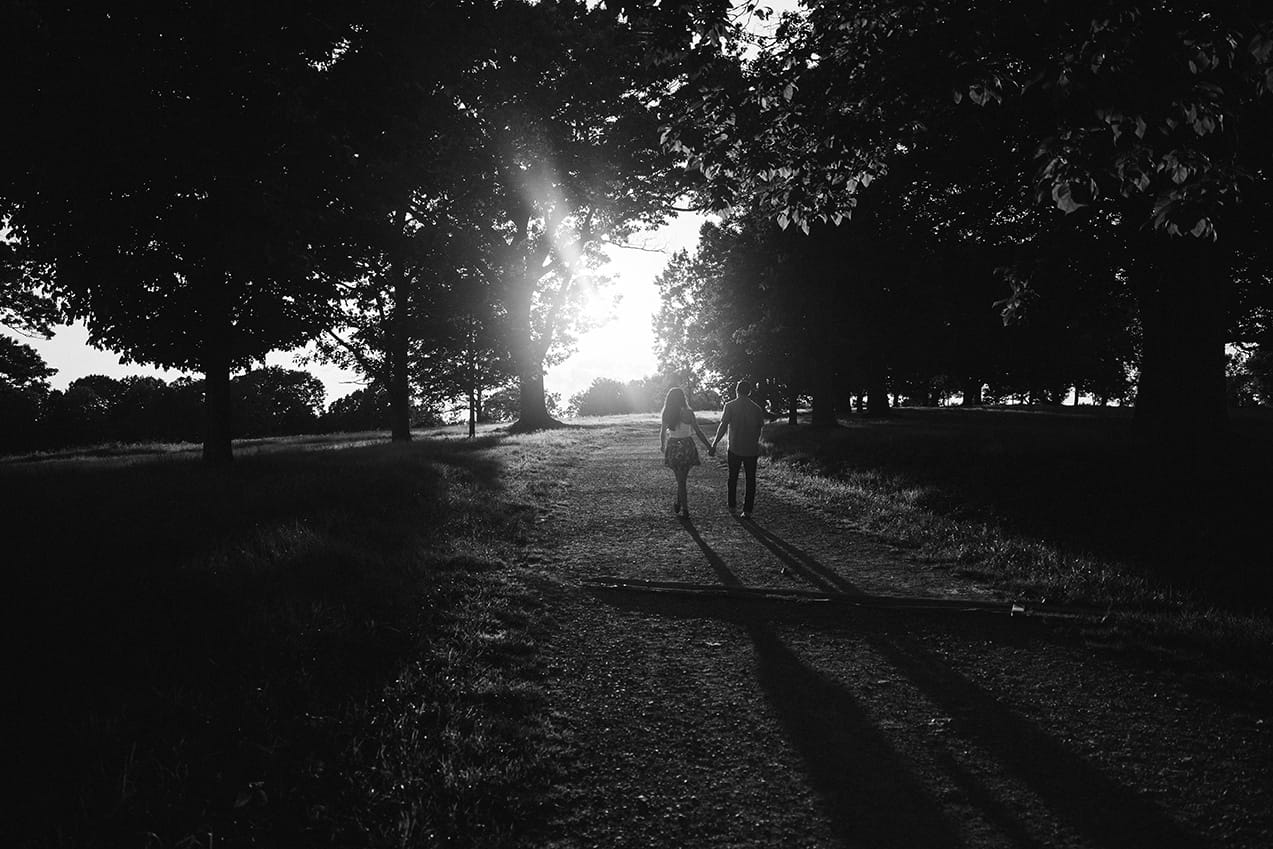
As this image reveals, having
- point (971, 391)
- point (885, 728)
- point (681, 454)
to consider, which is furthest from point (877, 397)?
point (885, 728)

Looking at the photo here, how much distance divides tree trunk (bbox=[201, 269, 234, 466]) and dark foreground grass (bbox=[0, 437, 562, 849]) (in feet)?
18.4

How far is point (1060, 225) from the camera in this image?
11633 millimetres

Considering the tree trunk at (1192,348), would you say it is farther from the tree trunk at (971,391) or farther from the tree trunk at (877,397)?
the tree trunk at (971,391)

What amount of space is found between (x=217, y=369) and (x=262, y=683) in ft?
37.8

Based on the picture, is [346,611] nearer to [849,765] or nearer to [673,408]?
[849,765]

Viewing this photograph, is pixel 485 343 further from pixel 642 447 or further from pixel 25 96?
pixel 25 96

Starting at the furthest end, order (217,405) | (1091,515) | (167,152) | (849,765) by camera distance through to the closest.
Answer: (217,405) < (167,152) < (1091,515) < (849,765)

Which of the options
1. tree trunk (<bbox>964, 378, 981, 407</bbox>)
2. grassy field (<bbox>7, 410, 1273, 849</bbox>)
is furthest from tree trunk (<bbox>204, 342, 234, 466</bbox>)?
tree trunk (<bbox>964, 378, 981, 407</bbox>)

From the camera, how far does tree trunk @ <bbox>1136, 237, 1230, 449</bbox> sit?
999cm

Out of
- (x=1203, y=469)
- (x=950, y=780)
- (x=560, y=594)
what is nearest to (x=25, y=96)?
(x=560, y=594)

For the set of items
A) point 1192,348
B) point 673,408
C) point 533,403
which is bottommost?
point 673,408

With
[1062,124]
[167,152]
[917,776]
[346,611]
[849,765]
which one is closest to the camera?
[917,776]

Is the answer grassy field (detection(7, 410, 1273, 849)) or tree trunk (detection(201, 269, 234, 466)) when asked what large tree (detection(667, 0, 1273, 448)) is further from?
tree trunk (detection(201, 269, 234, 466))

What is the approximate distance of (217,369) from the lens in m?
13.1
